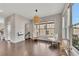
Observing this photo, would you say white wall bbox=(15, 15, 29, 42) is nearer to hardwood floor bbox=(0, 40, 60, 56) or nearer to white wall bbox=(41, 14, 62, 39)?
hardwood floor bbox=(0, 40, 60, 56)

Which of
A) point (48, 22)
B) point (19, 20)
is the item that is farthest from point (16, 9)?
point (48, 22)

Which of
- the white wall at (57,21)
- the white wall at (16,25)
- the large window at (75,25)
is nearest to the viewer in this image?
the large window at (75,25)

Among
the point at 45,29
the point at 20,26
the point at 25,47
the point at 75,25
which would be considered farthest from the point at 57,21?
the point at 25,47

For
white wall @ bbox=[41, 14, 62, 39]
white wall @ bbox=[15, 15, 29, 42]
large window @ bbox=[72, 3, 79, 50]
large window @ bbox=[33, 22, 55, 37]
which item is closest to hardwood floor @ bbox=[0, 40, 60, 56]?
white wall @ bbox=[15, 15, 29, 42]

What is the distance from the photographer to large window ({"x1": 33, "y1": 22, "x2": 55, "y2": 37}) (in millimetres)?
2439

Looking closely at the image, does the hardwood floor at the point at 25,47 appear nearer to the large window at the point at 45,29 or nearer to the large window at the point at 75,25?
the large window at the point at 45,29

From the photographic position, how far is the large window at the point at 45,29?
8.00 ft

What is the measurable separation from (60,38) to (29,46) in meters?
0.95

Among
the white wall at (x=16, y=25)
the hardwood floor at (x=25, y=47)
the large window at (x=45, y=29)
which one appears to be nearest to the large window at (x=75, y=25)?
the large window at (x=45, y=29)

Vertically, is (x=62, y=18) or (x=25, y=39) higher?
(x=62, y=18)

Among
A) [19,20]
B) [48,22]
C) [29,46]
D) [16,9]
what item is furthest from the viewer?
[29,46]

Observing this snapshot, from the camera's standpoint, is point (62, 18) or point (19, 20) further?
point (19, 20)

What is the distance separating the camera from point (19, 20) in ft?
8.66

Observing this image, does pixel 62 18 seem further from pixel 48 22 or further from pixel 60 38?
pixel 60 38
